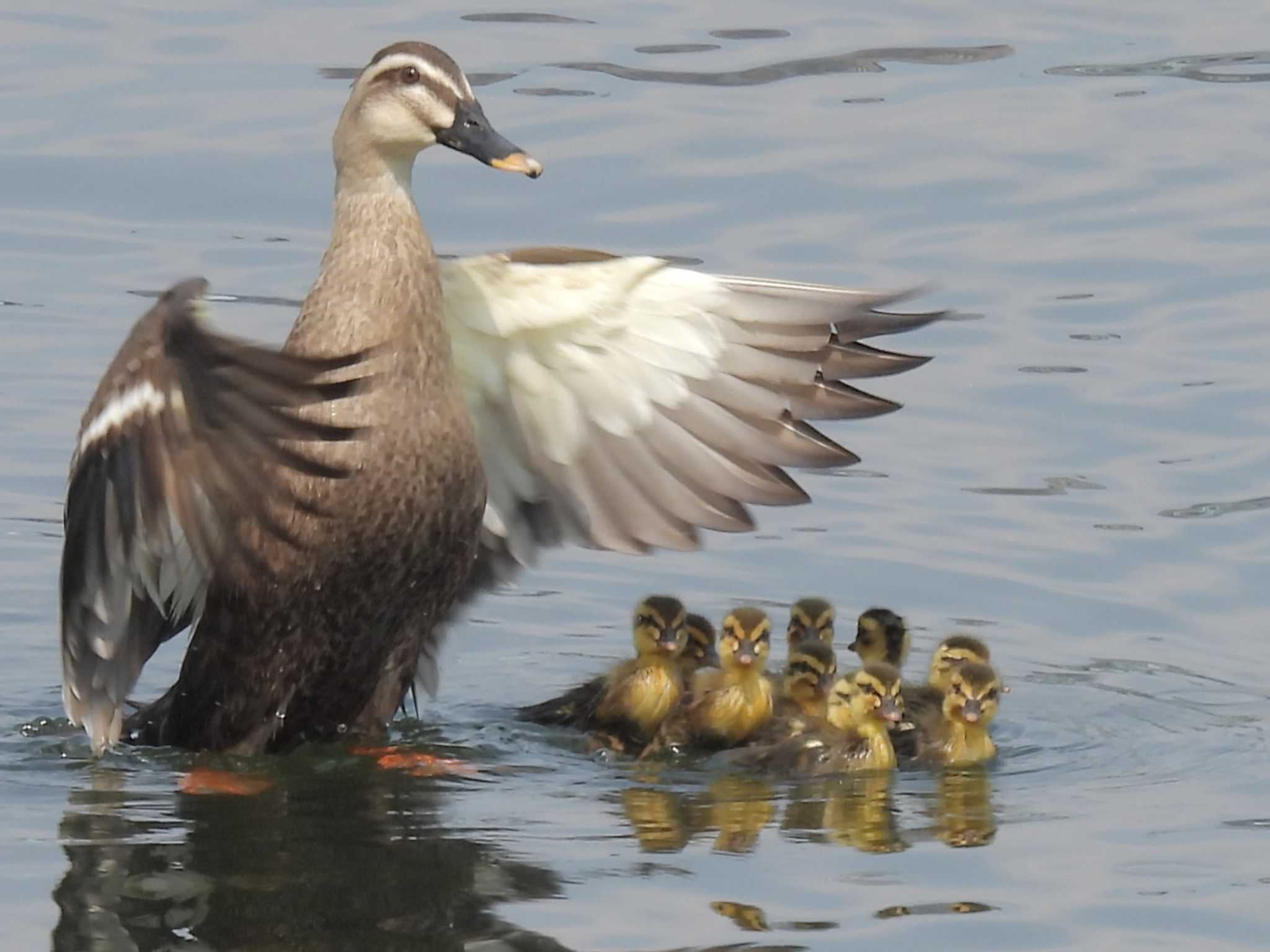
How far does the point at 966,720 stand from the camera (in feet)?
27.7

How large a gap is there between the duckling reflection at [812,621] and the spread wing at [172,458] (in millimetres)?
1837

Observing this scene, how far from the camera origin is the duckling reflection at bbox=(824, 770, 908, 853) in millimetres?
7562

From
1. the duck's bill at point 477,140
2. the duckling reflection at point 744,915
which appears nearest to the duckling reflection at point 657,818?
the duckling reflection at point 744,915

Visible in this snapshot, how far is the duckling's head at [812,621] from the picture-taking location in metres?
9.12

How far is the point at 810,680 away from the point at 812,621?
0.26 meters

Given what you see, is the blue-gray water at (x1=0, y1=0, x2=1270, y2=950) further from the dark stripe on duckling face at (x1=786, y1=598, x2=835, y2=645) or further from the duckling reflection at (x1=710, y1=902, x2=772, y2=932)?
the dark stripe on duckling face at (x1=786, y1=598, x2=835, y2=645)

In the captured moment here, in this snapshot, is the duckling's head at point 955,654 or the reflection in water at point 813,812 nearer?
the reflection in water at point 813,812

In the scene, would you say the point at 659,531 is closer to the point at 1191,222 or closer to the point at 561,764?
the point at 561,764

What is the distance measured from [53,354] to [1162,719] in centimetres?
481

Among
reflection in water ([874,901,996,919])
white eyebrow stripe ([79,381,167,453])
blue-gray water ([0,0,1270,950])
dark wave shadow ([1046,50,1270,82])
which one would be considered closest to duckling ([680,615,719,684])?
blue-gray water ([0,0,1270,950])

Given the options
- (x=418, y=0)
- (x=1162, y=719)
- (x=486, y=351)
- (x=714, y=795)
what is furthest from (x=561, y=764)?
(x=418, y=0)

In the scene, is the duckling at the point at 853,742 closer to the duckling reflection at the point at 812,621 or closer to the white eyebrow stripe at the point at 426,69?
the duckling reflection at the point at 812,621

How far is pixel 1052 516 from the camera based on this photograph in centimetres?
1029

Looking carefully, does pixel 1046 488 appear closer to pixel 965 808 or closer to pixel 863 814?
pixel 965 808
